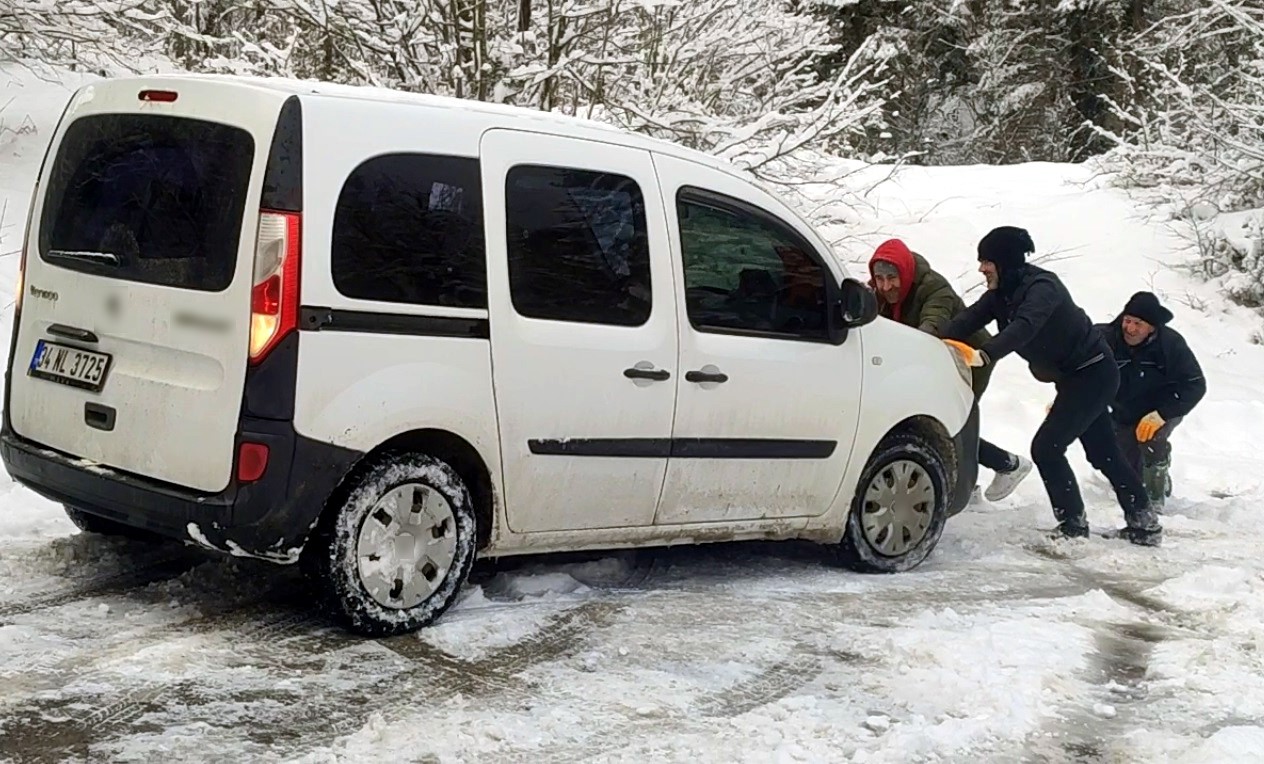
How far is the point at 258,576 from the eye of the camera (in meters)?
5.24

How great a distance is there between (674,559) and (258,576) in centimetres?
198

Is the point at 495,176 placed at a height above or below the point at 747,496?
above

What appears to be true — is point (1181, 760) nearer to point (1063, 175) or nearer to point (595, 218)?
point (595, 218)

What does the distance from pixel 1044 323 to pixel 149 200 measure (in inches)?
183

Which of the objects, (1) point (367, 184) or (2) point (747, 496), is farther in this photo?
(2) point (747, 496)

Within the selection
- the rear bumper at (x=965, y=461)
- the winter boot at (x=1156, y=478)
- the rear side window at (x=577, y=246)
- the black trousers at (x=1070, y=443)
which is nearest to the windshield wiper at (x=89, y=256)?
the rear side window at (x=577, y=246)

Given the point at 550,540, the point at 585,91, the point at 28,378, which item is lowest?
the point at 550,540

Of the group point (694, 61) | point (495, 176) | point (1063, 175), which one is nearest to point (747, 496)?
point (495, 176)

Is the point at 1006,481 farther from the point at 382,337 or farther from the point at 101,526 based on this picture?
the point at 101,526

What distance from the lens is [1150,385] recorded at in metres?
8.40

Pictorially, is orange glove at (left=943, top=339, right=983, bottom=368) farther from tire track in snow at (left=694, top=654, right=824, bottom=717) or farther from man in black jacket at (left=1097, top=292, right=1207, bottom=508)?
tire track in snow at (left=694, top=654, right=824, bottom=717)

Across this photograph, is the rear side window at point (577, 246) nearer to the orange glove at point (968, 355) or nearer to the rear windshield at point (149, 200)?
the rear windshield at point (149, 200)

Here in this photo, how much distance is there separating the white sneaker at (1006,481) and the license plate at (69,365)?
526 cm

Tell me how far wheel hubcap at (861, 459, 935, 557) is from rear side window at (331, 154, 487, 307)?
2.50 m
